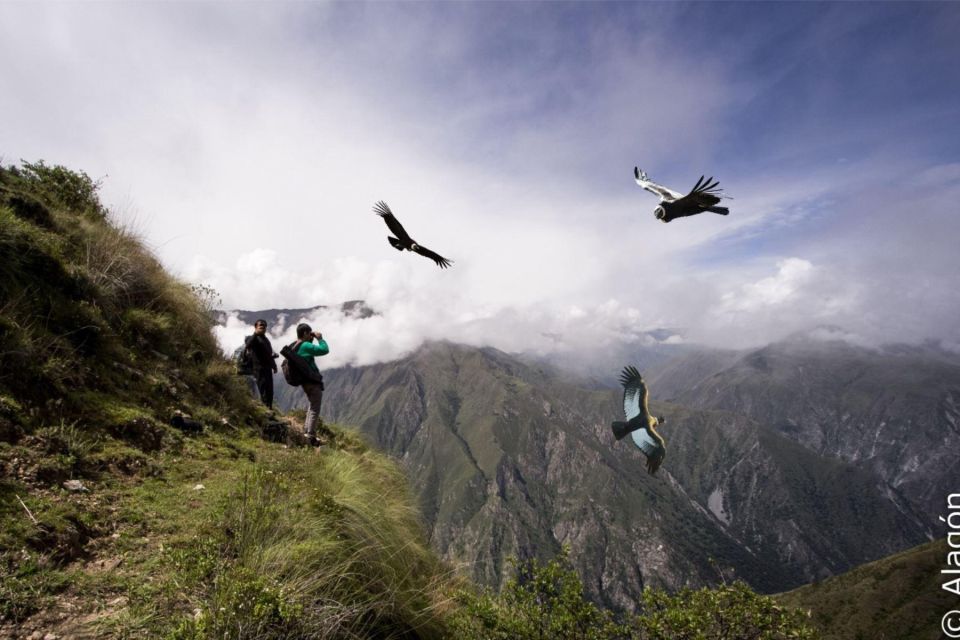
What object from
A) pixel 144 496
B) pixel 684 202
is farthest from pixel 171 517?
pixel 684 202

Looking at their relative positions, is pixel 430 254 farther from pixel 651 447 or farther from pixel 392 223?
pixel 651 447

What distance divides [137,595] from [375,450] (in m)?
10.8

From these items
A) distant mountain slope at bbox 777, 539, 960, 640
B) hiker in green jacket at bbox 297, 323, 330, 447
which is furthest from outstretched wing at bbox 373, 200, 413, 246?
distant mountain slope at bbox 777, 539, 960, 640

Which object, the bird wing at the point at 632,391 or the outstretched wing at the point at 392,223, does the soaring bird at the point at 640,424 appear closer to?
the bird wing at the point at 632,391

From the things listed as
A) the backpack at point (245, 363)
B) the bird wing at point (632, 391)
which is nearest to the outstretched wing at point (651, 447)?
the bird wing at point (632, 391)

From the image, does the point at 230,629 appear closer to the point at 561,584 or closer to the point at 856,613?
the point at 561,584

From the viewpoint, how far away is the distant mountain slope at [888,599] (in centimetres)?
13800

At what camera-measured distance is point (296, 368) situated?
40.5 feet

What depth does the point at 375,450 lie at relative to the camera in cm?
1474

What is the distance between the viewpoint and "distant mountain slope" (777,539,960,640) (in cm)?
13800

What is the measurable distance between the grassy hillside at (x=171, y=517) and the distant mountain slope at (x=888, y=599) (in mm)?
180933

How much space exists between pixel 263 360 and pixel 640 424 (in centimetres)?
1278

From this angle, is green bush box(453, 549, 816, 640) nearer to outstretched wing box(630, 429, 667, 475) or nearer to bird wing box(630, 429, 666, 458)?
outstretched wing box(630, 429, 667, 475)

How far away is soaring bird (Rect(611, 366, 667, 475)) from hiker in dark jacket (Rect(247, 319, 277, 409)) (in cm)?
1147
